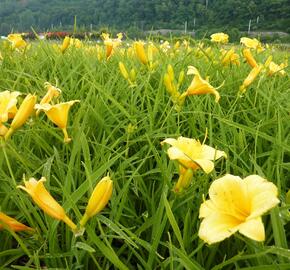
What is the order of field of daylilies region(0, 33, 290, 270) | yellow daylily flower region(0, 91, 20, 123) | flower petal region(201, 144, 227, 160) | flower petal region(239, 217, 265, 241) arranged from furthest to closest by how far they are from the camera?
yellow daylily flower region(0, 91, 20, 123), flower petal region(201, 144, 227, 160), field of daylilies region(0, 33, 290, 270), flower petal region(239, 217, 265, 241)

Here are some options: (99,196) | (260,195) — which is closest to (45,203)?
(99,196)

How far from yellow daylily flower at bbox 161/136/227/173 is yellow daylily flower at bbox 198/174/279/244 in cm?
8

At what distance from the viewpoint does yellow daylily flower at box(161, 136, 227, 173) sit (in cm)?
64

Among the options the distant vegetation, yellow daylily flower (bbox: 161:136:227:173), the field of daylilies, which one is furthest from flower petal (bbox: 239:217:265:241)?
the distant vegetation

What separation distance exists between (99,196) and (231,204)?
0.65ft

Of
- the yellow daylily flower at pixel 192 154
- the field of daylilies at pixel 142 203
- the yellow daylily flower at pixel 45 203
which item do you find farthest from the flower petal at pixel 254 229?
the yellow daylily flower at pixel 45 203

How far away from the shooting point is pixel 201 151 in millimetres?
713

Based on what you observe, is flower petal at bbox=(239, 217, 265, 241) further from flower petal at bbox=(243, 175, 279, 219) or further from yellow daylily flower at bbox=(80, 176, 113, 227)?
yellow daylily flower at bbox=(80, 176, 113, 227)

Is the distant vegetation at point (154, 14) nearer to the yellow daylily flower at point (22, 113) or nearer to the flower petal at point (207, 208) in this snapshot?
the yellow daylily flower at point (22, 113)

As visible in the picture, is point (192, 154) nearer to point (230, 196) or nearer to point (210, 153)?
point (210, 153)

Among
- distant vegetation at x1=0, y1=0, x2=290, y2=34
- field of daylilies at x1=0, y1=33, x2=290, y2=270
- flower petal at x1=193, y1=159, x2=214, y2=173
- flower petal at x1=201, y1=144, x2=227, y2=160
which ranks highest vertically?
flower petal at x1=193, y1=159, x2=214, y2=173

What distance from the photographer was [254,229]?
0.46m

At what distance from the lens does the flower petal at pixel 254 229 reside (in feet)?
1.47

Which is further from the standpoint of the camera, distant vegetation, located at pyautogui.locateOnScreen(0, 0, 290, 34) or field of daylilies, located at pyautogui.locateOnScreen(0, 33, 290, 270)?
distant vegetation, located at pyautogui.locateOnScreen(0, 0, 290, 34)
